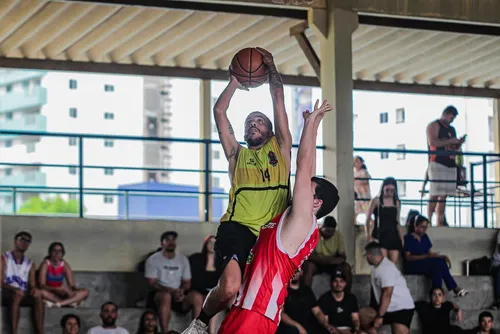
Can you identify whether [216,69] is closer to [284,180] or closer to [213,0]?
[213,0]

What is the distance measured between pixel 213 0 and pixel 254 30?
2221mm

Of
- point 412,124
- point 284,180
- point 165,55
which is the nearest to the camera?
point 284,180

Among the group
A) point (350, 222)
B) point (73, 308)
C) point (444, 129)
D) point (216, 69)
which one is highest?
point (216, 69)

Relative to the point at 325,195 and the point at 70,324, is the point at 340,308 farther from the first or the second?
the point at 325,195

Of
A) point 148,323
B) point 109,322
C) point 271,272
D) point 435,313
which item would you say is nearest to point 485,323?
point 435,313

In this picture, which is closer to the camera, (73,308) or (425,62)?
(73,308)

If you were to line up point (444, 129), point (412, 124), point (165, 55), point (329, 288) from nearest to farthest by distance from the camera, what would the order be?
point (329, 288) < point (444, 129) < point (165, 55) < point (412, 124)

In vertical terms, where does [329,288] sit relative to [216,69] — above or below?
below

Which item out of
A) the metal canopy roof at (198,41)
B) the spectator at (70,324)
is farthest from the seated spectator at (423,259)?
the spectator at (70,324)

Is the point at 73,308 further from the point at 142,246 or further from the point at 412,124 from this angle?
the point at 412,124

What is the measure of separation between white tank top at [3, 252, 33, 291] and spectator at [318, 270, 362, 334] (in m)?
3.44

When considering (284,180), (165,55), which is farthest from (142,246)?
(284,180)

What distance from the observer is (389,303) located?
41.1 feet

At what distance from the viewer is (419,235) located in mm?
13945
